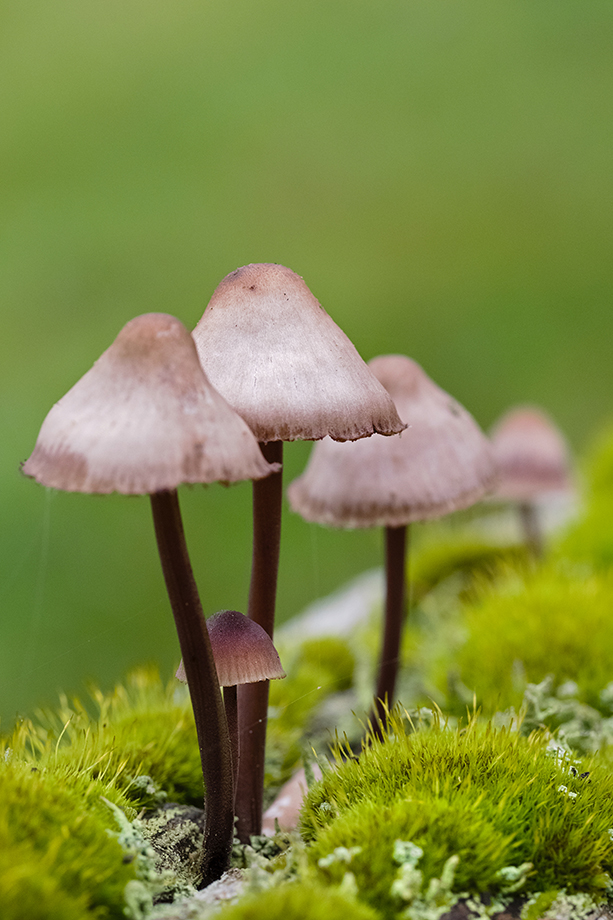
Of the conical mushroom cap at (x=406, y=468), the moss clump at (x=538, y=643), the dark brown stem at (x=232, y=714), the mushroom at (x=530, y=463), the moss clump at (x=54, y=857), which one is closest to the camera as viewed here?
the moss clump at (x=54, y=857)

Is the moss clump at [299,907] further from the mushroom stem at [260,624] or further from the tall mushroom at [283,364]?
the tall mushroom at [283,364]

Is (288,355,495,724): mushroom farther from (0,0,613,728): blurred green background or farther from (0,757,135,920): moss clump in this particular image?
(0,0,613,728): blurred green background

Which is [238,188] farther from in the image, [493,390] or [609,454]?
[609,454]

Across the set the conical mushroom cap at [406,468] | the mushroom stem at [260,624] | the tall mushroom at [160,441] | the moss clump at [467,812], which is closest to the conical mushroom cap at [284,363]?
the tall mushroom at [160,441]

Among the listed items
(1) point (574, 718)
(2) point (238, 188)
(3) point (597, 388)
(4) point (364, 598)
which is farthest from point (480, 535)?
(2) point (238, 188)

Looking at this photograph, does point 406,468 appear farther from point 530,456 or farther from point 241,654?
point 530,456

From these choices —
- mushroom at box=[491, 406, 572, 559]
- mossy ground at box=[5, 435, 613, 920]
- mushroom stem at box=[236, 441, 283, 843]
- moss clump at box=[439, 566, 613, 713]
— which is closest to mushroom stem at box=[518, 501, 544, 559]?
mushroom at box=[491, 406, 572, 559]
